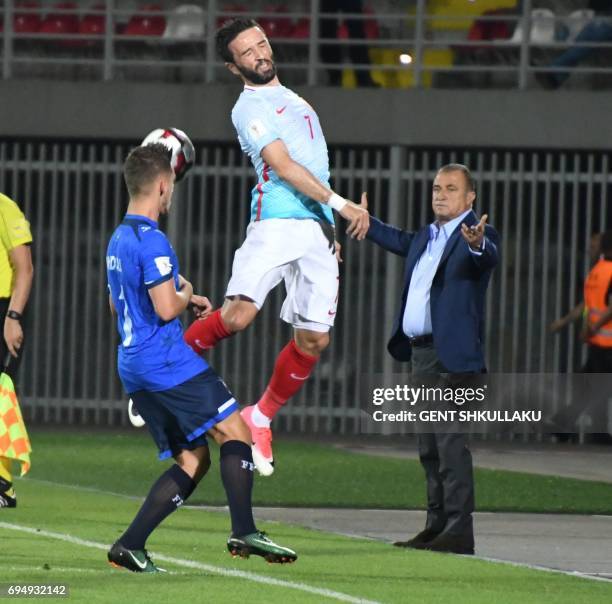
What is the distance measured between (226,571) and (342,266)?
1246cm

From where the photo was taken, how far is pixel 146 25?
21625 mm

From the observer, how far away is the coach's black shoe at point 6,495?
444 inches

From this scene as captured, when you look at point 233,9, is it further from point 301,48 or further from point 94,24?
point 94,24

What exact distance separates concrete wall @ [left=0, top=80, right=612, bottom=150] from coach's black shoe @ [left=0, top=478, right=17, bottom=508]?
9.17 m

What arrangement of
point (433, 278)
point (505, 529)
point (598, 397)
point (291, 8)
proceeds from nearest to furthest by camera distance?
point (433, 278) < point (505, 529) < point (598, 397) < point (291, 8)

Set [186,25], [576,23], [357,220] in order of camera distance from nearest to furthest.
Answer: [357,220], [576,23], [186,25]

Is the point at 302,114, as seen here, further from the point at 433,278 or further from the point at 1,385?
the point at 1,385

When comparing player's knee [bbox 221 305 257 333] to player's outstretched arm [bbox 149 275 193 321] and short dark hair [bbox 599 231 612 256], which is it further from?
short dark hair [bbox 599 231 612 256]

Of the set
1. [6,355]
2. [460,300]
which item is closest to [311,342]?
[460,300]

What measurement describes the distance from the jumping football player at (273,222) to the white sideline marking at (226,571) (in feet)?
3.01

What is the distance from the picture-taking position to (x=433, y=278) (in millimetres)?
9922

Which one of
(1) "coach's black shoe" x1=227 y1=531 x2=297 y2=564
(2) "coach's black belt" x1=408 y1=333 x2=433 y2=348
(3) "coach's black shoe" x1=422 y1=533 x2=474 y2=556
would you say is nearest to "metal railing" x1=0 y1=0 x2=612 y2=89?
(2) "coach's black belt" x1=408 y1=333 x2=433 y2=348

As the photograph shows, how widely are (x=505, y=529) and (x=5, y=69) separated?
11.1 m

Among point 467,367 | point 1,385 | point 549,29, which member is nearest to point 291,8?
point 549,29
